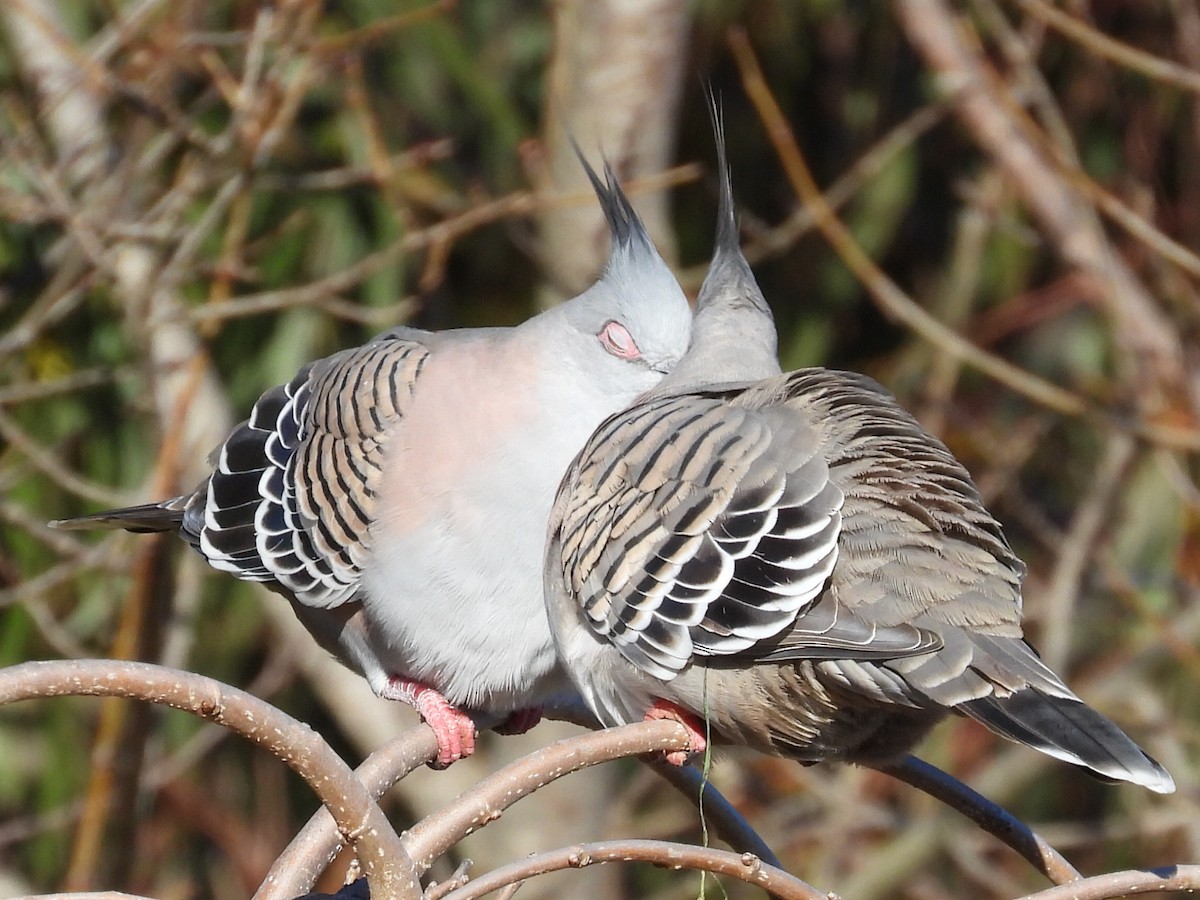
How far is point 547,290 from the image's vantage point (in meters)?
4.20

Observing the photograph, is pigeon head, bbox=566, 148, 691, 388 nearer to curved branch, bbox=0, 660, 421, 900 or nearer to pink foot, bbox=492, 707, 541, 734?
pink foot, bbox=492, 707, 541, 734

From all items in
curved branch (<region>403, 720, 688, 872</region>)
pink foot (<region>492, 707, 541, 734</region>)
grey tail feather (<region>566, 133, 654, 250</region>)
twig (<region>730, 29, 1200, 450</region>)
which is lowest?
pink foot (<region>492, 707, 541, 734</region>)

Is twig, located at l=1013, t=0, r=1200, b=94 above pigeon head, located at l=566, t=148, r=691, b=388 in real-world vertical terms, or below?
above

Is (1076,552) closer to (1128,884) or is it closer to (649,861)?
(1128,884)

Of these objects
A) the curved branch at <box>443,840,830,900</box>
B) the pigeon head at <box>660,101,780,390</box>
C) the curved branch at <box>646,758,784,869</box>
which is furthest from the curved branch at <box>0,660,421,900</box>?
the pigeon head at <box>660,101,780,390</box>

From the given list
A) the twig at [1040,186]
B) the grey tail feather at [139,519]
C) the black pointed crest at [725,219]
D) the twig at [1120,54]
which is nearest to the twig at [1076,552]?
the twig at [1040,186]

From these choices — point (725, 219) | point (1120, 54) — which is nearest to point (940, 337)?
point (1120, 54)

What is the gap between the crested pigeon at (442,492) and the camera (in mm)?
2449

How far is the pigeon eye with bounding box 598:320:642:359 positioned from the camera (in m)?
2.62

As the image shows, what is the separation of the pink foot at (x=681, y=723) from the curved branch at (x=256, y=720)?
64cm

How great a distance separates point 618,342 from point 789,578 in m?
0.74

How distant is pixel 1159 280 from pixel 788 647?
3562 millimetres

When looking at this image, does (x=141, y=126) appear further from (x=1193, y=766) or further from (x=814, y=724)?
(x=1193, y=766)

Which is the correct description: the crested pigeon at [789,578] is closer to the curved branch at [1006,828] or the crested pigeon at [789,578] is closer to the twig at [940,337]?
the curved branch at [1006,828]
